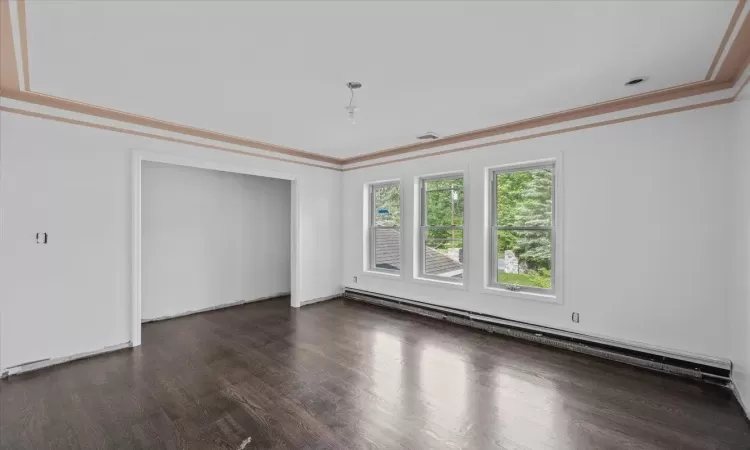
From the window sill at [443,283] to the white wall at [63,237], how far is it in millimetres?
3792

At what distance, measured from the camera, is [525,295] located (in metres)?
4.01

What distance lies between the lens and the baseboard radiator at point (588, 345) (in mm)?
2928

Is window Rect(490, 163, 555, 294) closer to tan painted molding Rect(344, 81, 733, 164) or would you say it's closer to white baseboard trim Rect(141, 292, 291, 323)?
tan painted molding Rect(344, 81, 733, 164)

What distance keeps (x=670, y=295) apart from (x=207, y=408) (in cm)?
419

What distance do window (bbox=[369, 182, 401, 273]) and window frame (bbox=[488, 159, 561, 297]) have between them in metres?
1.58

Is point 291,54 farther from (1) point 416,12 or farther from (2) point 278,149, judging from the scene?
(2) point 278,149

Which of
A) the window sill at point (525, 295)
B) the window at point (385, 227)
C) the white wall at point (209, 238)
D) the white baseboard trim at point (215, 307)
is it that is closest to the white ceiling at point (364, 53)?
the white wall at point (209, 238)

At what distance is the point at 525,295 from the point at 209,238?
15.8 feet

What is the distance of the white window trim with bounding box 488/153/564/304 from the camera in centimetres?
374

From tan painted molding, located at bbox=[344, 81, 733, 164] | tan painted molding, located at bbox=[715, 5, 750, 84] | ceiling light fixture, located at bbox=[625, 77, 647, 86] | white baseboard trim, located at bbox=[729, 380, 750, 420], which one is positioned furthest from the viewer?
tan painted molding, located at bbox=[344, 81, 733, 164]

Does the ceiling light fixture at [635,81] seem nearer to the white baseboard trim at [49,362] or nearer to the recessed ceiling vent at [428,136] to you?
the recessed ceiling vent at [428,136]

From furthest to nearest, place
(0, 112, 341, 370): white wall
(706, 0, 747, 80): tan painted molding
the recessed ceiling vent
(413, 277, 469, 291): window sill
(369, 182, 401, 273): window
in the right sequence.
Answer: (369, 182, 401, 273): window, (413, 277, 469, 291): window sill, the recessed ceiling vent, (0, 112, 341, 370): white wall, (706, 0, 747, 80): tan painted molding

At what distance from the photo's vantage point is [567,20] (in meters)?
1.94

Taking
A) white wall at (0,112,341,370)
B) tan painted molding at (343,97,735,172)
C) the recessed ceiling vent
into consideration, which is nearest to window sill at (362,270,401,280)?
tan painted molding at (343,97,735,172)
